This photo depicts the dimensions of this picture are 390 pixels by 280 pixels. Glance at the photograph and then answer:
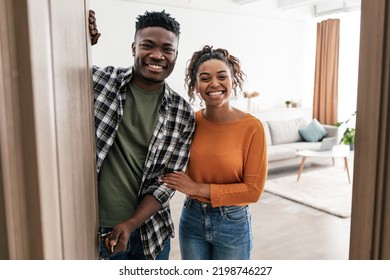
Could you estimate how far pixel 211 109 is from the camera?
118cm

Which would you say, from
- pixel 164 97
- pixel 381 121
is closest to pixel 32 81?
pixel 381 121

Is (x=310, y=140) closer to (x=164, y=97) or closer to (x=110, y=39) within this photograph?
(x=110, y=39)

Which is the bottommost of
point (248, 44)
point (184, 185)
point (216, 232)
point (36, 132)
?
point (216, 232)

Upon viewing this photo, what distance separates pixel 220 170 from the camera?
3.80 ft

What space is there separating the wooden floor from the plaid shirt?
43.4 inches

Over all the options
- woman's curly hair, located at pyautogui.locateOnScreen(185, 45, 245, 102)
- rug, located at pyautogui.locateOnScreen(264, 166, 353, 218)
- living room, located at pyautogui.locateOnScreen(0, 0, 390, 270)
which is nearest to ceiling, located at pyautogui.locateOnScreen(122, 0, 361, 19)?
rug, located at pyautogui.locateOnScreen(264, 166, 353, 218)

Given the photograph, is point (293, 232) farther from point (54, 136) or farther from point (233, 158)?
point (54, 136)

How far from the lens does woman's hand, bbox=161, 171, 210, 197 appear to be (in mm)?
1110

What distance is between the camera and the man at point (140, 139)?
41.0 inches

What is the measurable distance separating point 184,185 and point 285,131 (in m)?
3.97

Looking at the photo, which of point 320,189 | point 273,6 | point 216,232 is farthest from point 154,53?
point 273,6

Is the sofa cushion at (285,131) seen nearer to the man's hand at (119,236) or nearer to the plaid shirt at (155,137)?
the plaid shirt at (155,137)

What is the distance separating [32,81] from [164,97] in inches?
28.4
